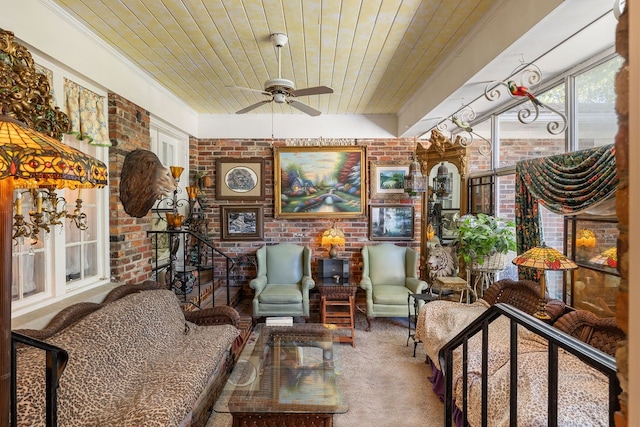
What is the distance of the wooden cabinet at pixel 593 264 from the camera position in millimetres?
2291

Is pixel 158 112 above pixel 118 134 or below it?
above

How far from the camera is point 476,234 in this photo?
3371 millimetres

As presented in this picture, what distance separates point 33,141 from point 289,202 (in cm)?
409

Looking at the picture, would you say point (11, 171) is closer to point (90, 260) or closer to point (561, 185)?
point (90, 260)

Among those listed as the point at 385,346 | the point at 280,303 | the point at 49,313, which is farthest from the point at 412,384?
the point at 49,313

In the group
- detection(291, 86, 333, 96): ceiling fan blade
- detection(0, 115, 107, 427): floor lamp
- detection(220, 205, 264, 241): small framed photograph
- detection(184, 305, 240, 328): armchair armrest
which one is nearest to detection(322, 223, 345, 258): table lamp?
detection(220, 205, 264, 241): small framed photograph

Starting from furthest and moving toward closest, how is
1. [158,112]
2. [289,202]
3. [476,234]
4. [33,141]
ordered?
[289,202]
[158,112]
[476,234]
[33,141]

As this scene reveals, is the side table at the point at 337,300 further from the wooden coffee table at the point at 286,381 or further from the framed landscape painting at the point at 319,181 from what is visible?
the framed landscape painting at the point at 319,181

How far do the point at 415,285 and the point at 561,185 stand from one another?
226 centimetres

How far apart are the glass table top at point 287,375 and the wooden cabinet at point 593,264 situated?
76.9 inches

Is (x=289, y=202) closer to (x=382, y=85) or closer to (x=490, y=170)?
(x=382, y=85)

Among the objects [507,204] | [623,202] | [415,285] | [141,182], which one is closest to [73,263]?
[141,182]

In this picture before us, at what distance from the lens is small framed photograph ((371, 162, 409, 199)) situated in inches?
201

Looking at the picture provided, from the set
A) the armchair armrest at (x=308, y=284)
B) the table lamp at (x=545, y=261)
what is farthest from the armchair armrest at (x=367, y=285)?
the table lamp at (x=545, y=261)
